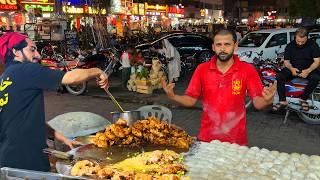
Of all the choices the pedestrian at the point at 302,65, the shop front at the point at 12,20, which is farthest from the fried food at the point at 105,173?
the shop front at the point at 12,20

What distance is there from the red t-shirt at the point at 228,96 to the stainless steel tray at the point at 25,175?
5.58 ft

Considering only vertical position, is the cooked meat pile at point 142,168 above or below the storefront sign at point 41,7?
below

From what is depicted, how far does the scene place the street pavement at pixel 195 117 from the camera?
8.16 metres

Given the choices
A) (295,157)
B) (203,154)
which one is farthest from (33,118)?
(295,157)

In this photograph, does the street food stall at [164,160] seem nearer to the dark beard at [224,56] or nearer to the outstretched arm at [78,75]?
the outstretched arm at [78,75]

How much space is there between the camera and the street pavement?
8.16m

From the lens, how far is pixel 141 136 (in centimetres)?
401

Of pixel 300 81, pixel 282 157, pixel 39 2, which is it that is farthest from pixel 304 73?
pixel 39 2

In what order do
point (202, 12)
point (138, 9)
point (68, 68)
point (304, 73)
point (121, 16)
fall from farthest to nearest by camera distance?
point (202, 12) → point (138, 9) → point (121, 16) → point (68, 68) → point (304, 73)

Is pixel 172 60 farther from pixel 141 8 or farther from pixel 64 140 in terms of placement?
pixel 141 8

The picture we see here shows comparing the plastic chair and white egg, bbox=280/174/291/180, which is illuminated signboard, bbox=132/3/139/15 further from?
white egg, bbox=280/174/291/180

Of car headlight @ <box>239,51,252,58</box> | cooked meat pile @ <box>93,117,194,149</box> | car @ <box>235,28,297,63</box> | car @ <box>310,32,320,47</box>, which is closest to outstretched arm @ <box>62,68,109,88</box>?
cooked meat pile @ <box>93,117,194,149</box>

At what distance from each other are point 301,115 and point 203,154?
692cm

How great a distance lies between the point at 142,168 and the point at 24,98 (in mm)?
1050
